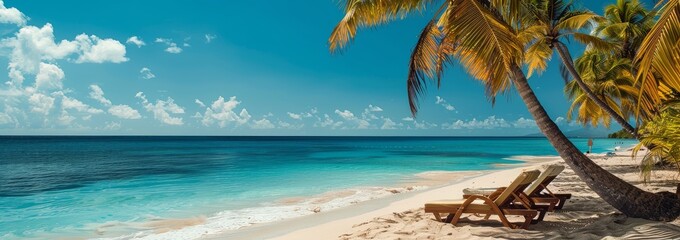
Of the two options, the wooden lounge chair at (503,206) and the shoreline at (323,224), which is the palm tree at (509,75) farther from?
the shoreline at (323,224)

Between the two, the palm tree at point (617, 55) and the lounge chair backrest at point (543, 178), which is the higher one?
the palm tree at point (617, 55)

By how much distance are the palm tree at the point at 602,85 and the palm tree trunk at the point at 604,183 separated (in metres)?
8.76

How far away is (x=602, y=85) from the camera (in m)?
14.4

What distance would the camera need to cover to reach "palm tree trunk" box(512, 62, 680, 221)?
5305mm

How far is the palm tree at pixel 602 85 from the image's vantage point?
1347cm

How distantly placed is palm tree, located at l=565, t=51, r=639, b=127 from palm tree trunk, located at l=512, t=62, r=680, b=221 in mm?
8756

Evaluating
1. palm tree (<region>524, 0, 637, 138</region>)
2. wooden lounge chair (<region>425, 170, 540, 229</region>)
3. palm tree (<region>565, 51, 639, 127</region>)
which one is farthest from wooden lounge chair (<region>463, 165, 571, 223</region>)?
palm tree (<region>565, 51, 639, 127</region>)

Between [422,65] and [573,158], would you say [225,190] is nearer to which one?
[422,65]

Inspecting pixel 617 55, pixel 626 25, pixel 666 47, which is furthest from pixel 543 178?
pixel 617 55

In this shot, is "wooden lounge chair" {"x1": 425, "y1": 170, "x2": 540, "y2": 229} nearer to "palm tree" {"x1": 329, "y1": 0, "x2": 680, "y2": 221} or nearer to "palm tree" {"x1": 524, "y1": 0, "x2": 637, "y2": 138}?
"palm tree" {"x1": 329, "y1": 0, "x2": 680, "y2": 221}

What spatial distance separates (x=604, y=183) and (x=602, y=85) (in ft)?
34.3

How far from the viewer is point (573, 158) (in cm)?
571

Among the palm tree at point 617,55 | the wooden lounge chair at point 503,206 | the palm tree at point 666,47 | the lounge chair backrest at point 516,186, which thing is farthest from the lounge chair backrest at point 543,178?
the palm tree at point 617,55

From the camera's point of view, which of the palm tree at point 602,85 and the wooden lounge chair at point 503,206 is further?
the palm tree at point 602,85
